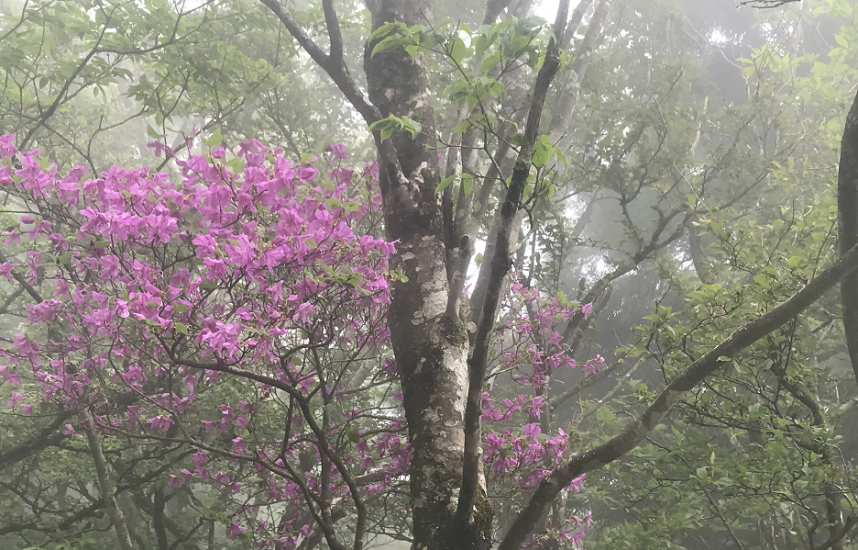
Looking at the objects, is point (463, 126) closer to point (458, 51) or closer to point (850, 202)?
point (458, 51)

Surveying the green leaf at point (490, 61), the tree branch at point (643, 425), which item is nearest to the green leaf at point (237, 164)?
the green leaf at point (490, 61)

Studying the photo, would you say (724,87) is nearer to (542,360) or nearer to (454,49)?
(542,360)

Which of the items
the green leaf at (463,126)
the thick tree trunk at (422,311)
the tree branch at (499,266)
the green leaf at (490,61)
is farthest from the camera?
the thick tree trunk at (422,311)

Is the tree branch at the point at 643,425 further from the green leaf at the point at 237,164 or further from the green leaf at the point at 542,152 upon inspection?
the green leaf at the point at 237,164

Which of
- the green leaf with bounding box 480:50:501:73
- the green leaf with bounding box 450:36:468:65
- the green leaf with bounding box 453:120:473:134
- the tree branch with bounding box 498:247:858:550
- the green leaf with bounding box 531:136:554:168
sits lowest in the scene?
the tree branch with bounding box 498:247:858:550

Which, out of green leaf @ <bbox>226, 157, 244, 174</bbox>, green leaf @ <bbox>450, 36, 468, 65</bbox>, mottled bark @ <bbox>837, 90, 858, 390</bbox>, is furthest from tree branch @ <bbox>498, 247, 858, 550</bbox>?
green leaf @ <bbox>226, 157, 244, 174</bbox>

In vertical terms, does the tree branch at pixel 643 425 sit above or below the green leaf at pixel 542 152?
below

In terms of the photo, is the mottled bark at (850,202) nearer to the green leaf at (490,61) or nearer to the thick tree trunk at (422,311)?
the green leaf at (490,61)

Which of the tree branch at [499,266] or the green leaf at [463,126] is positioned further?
the green leaf at [463,126]

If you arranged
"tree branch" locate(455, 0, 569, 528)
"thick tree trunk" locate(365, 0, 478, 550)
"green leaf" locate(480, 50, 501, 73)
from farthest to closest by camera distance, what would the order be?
1. "thick tree trunk" locate(365, 0, 478, 550)
2. "green leaf" locate(480, 50, 501, 73)
3. "tree branch" locate(455, 0, 569, 528)

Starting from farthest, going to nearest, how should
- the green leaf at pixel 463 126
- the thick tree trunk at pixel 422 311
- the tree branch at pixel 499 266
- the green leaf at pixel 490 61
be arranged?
1. the thick tree trunk at pixel 422 311
2. the green leaf at pixel 463 126
3. the green leaf at pixel 490 61
4. the tree branch at pixel 499 266

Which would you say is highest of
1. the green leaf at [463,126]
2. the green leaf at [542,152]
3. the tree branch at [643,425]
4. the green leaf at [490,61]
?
the green leaf at [490,61]

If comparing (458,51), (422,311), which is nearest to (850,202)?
(458,51)

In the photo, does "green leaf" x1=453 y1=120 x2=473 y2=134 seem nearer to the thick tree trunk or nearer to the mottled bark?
the thick tree trunk
